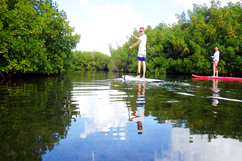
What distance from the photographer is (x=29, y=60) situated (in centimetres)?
1772

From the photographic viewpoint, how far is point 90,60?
472 feet

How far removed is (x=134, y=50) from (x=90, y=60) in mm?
95778

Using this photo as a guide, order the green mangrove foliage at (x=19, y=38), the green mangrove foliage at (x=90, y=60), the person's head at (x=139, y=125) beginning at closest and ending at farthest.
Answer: the person's head at (x=139, y=125) → the green mangrove foliage at (x=19, y=38) → the green mangrove foliage at (x=90, y=60)

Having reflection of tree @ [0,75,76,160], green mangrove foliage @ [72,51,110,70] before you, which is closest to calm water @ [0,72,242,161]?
reflection of tree @ [0,75,76,160]

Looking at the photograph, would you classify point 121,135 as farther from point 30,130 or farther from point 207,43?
point 207,43

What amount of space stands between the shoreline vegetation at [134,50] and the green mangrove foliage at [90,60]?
90.2 m

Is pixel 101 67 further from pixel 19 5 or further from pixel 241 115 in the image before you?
pixel 241 115

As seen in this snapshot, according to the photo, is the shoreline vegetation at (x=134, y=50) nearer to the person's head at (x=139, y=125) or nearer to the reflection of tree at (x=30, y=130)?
the reflection of tree at (x=30, y=130)

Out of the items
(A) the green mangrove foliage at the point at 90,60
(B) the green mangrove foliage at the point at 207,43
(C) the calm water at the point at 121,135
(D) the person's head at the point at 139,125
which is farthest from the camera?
(A) the green mangrove foliage at the point at 90,60

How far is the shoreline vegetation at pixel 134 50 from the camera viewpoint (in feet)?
54.4

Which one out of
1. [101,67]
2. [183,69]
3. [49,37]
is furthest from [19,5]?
[101,67]

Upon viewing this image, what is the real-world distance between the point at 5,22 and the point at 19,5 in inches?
77.2

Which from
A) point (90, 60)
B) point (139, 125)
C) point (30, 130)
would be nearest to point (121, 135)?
point (139, 125)

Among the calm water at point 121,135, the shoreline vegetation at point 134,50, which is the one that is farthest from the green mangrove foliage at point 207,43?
the calm water at point 121,135
